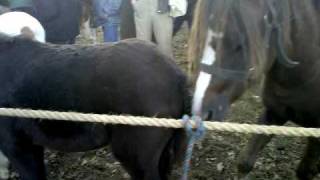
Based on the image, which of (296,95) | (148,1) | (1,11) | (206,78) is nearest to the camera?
(206,78)

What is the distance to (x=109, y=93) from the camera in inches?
101

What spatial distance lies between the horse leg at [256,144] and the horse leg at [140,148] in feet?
2.06

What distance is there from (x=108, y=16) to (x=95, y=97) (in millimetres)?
2330

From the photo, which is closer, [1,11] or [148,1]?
[1,11]

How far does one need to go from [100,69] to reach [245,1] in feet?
3.49

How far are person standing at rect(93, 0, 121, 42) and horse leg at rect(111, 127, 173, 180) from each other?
2.34m

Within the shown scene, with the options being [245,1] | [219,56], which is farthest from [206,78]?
[245,1]

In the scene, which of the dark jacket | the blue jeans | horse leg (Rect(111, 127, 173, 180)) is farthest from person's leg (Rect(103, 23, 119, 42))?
horse leg (Rect(111, 127, 173, 180))

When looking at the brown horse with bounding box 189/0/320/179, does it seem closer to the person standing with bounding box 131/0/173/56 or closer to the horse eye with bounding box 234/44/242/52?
the horse eye with bounding box 234/44/242/52

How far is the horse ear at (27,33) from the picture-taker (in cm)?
303

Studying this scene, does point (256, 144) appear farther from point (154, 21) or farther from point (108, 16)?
point (108, 16)

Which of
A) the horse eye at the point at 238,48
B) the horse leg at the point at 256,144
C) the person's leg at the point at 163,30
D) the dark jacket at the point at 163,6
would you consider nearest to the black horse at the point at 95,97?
the horse leg at the point at 256,144

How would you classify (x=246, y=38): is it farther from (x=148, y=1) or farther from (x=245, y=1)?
(x=148, y=1)

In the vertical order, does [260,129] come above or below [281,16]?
below
